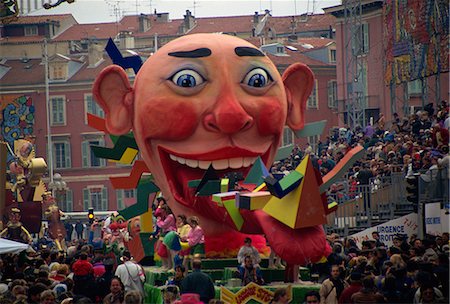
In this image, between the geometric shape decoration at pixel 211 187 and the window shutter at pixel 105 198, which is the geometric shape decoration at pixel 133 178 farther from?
the window shutter at pixel 105 198

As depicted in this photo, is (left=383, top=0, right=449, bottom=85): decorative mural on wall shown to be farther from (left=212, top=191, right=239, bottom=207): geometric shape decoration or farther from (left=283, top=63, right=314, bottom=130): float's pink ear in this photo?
(left=212, top=191, right=239, bottom=207): geometric shape decoration

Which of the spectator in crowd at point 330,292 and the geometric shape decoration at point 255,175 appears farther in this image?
the geometric shape decoration at point 255,175

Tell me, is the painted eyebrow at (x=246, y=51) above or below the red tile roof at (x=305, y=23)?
below

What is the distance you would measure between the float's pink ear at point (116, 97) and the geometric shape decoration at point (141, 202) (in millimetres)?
1547

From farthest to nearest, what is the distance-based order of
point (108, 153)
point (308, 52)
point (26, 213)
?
point (308, 52), point (26, 213), point (108, 153)

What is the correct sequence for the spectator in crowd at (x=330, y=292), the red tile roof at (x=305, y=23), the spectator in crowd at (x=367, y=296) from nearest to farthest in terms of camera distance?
the spectator in crowd at (x=367, y=296), the spectator in crowd at (x=330, y=292), the red tile roof at (x=305, y=23)

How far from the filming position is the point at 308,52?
306 ft

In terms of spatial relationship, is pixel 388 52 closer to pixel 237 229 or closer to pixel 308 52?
pixel 237 229

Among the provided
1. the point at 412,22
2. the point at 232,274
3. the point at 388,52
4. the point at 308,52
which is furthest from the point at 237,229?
the point at 308,52

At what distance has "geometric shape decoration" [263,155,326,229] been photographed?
23.0m

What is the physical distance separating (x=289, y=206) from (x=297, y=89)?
17.6 ft

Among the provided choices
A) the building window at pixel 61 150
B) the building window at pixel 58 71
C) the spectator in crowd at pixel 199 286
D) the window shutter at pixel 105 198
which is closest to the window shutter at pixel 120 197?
the window shutter at pixel 105 198

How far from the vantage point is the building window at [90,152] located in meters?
94.3

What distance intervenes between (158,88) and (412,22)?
64.4ft
